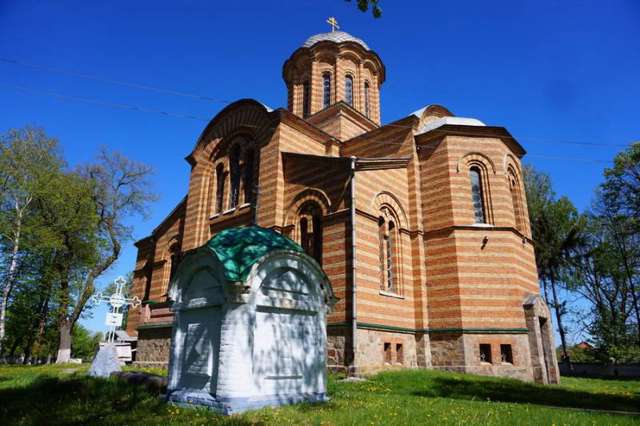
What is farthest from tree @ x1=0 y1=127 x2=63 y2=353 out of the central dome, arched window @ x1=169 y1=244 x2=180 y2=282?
the central dome

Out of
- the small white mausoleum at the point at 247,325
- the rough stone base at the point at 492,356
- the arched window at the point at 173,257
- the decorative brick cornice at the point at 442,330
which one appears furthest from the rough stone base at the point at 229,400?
the arched window at the point at 173,257

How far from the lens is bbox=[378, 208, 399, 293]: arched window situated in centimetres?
1438

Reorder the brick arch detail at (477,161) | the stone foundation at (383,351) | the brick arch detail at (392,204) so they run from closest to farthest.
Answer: the stone foundation at (383,351), the brick arch detail at (392,204), the brick arch detail at (477,161)

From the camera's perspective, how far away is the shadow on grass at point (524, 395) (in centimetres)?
949

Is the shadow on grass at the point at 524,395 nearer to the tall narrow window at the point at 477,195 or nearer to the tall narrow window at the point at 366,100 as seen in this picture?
the tall narrow window at the point at 477,195

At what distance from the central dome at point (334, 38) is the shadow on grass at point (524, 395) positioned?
18241 mm

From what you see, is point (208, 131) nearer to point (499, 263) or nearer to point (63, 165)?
point (63, 165)

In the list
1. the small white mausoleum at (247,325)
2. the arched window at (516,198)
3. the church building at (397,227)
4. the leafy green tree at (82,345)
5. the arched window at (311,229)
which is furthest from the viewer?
the leafy green tree at (82,345)

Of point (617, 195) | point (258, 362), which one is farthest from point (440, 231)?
point (617, 195)

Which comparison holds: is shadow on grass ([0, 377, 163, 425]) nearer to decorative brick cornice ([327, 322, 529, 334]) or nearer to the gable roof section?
decorative brick cornice ([327, 322, 529, 334])

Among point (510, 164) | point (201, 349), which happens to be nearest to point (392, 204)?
point (510, 164)

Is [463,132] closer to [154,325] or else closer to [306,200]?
[306,200]

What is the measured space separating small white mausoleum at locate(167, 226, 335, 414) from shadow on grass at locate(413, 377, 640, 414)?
4058 mm

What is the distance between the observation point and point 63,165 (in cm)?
2383
